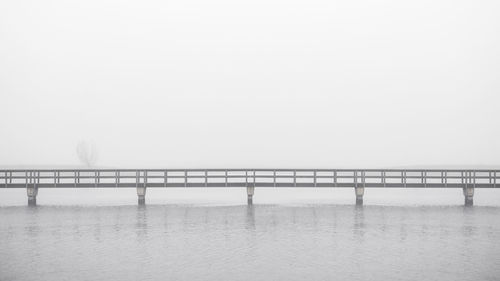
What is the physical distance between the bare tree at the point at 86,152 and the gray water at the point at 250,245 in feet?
257

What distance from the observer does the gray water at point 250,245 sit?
36.5ft

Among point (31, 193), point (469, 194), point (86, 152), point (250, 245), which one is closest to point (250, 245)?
point (250, 245)

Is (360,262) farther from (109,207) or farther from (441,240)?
(109,207)

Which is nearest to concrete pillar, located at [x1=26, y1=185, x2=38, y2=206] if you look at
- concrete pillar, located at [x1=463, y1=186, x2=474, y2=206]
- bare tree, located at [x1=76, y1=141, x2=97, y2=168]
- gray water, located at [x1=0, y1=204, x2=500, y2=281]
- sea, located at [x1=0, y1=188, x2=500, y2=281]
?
sea, located at [x1=0, y1=188, x2=500, y2=281]

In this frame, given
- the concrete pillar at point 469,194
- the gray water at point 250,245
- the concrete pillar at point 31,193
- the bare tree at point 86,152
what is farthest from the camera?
the bare tree at point 86,152

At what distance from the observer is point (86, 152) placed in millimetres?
98875

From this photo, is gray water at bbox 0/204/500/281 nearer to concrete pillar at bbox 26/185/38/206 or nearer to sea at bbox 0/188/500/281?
sea at bbox 0/188/500/281

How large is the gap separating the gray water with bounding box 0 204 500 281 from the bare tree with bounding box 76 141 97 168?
78.3 meters

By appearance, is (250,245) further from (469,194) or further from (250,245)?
(469,194)

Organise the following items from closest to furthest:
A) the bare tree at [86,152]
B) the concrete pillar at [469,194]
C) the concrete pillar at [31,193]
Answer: the concrete pillar at [31,193], the concrete pillar at [469,194], the bare tree at [86,152]

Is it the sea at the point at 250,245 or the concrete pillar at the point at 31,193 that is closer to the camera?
the sea at the point at 250,245

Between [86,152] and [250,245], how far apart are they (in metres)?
92.0

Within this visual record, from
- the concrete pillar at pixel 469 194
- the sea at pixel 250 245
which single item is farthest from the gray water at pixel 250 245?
the concrete pillar at pixel 469 194

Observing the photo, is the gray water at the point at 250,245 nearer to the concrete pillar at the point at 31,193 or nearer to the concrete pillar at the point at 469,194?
the concrete pillar at the point at 31,193
